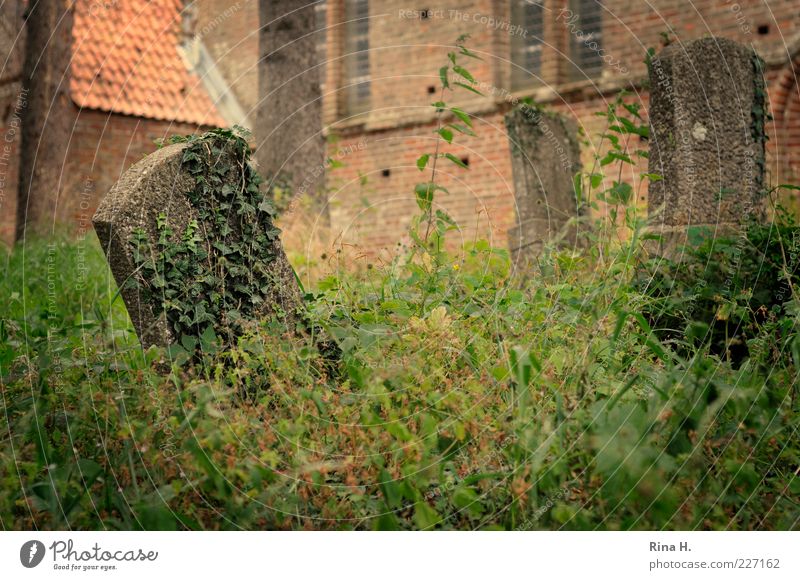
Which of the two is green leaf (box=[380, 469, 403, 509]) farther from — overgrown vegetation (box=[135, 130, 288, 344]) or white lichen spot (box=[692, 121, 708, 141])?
white lichen spot (box=[692, 121, 708, 141])

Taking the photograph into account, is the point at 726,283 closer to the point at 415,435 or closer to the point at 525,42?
the point at 415,435

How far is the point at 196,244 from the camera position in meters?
3.74

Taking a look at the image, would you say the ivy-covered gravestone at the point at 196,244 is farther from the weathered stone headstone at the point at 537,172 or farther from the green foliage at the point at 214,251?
the weathered stone headstone at the point at 537,172

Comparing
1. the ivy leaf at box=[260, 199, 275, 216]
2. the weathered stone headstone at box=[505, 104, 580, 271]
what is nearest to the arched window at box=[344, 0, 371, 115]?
the weathered stone headstone at box=[505, 104, 580, 271]

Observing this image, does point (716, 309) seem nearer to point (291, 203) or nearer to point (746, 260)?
point (746, 260)

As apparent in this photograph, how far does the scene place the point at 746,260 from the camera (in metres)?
4.34

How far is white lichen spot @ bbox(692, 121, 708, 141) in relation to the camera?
519 centimetres

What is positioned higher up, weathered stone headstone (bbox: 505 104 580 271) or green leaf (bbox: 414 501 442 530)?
weathered stone headstone (bbox: 505 104 580 271)

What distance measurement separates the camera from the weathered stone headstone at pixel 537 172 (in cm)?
685

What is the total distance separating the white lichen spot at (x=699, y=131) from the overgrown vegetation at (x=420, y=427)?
1.48 m

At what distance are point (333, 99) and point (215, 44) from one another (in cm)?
245

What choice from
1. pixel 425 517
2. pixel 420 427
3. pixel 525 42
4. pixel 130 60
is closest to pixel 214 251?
pixel 420 427

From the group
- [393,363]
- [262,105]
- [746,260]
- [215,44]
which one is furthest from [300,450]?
[215,44]

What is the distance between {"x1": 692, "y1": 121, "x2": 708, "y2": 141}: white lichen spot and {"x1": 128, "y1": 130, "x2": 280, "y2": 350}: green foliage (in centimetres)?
261
